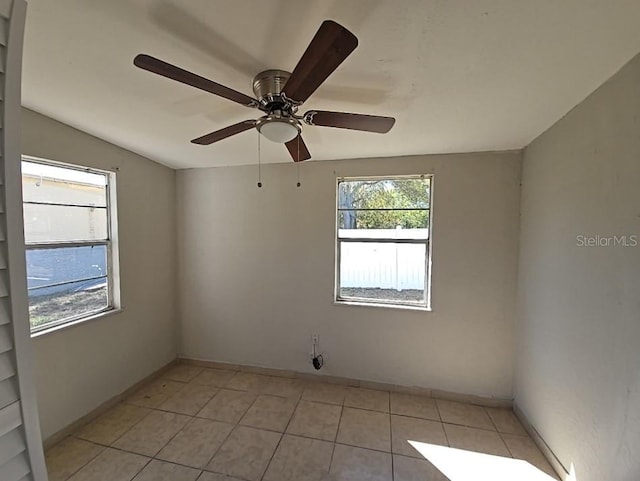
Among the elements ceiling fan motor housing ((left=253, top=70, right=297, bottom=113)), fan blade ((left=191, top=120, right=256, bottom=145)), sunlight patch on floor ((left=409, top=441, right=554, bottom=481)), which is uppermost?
ceiling fan motor housing ((left=253, top=70, right=297, bottom=113))

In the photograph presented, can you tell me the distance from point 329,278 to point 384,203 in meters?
0.90

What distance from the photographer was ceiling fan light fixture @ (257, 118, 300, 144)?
1.36 m

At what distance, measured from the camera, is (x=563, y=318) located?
172 centimetres

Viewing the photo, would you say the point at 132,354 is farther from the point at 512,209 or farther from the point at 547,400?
the point at 512,209

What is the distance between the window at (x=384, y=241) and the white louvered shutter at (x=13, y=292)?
7.30 ft

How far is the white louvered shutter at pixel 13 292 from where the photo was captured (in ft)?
2.14


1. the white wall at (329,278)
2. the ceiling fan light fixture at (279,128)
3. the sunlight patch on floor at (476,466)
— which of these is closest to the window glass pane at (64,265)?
the white wall at (329,278)

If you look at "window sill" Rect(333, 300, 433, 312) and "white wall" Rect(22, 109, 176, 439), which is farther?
"window sill" Rect(333, 300, 433, 312)

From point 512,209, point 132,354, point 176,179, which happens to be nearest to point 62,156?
point 176,179

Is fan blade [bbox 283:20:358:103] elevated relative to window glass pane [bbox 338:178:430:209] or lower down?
elevated

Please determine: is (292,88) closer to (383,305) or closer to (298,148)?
(298,148)

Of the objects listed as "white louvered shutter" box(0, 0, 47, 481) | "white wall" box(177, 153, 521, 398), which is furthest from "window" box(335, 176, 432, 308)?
"white louvered shutter" box(0, 0, 47, 481)

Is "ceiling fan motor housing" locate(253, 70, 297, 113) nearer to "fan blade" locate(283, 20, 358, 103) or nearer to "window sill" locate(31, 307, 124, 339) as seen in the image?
"fan blade" locate(283, 20, 358, 103)

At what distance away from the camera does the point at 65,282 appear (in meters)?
2.15
